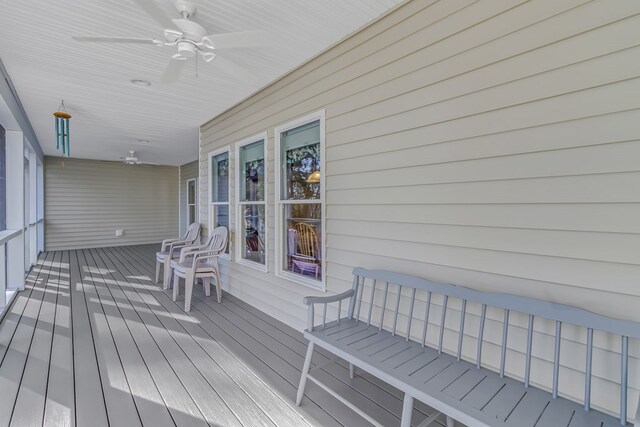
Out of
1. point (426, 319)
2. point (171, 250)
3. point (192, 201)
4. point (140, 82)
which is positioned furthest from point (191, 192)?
point (426, 319)

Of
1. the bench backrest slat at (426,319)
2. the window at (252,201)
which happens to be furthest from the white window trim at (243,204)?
the bench backrest slat at (426,319)

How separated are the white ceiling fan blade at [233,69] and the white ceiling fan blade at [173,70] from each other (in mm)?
479

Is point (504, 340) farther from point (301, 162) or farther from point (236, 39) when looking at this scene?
point (236, 39)

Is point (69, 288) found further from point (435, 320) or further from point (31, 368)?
point (435, 320)

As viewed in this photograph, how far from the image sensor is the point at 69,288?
184 inches

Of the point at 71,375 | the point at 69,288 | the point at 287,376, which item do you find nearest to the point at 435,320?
the point at 287,376

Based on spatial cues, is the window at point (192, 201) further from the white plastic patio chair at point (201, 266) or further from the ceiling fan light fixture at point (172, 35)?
the ceiling fan light fixture at point (172, 35)

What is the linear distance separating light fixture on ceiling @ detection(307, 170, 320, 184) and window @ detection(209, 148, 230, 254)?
1.91 meters

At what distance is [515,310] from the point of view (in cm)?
153

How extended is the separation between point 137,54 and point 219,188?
89.4 inches

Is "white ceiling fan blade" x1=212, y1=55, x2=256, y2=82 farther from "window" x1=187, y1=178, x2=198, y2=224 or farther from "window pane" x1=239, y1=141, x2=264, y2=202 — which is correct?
"window" x1=187, y1=178, x2=198, y2=224

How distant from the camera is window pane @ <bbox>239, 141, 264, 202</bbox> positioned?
3795 mm

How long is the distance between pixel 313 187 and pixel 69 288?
14.0 ft

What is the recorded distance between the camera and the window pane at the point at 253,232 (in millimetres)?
3811
